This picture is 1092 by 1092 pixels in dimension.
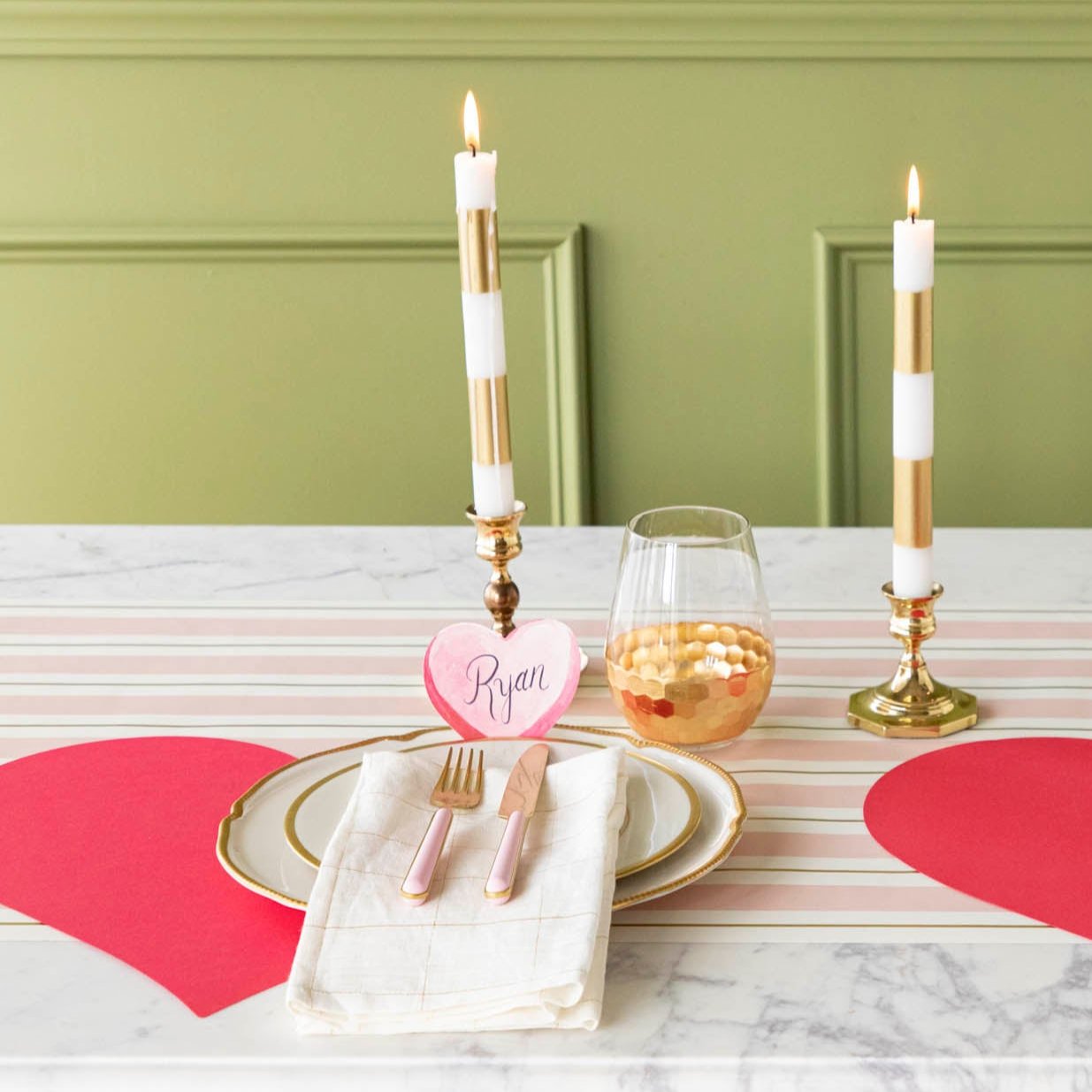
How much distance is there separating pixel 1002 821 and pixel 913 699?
0.15m

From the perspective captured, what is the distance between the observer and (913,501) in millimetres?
956

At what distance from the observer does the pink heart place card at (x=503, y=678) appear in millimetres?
996

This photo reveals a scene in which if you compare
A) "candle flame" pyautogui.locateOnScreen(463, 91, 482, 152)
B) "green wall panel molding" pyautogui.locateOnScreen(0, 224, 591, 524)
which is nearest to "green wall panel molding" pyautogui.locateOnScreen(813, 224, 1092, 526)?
"green wall panel molding" pyautogui.locateOnScreen(0, 224, 591, 524)

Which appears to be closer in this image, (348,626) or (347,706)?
(347,706)

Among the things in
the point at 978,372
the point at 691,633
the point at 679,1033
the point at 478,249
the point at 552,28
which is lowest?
the point at 679,1033

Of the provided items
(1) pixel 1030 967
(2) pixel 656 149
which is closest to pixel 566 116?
(2) pixel 656 149

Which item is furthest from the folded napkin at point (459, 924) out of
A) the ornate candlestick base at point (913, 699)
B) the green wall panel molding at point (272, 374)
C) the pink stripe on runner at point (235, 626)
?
the green wall panel molding at point (272, 374)

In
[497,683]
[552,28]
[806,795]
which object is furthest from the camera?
[552,28]

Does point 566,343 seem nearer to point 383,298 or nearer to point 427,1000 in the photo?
point 383,298

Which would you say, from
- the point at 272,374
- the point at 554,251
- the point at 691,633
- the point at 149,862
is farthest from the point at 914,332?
the point at 272,374

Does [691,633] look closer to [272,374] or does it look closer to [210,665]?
[210,665]

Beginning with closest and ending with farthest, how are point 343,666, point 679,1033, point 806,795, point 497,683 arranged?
point 679,1033 → point 806,795 → point 497,683 → point 343,666

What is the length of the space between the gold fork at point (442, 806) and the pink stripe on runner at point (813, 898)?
12 cm

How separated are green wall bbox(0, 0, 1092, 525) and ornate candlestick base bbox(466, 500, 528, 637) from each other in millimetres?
1168
